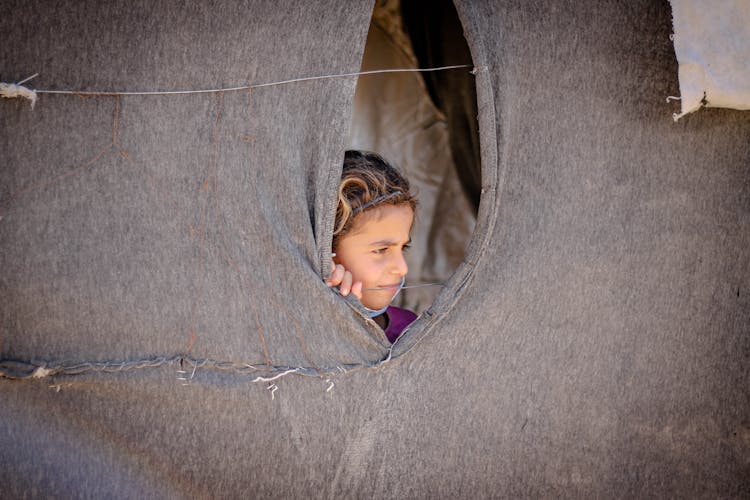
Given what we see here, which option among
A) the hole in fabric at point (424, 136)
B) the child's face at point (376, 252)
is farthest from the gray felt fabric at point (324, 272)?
the hole in fabric at point (424, 136)

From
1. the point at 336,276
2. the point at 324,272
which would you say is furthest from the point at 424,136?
the point at 324,272

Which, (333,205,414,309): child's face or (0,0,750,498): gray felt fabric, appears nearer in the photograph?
(0,0,750,498): gray felt fabric

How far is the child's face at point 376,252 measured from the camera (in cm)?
145

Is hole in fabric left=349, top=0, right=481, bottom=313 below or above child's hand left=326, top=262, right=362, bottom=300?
above

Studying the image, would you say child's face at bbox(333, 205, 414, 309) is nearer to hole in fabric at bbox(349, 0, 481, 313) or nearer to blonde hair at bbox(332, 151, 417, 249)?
blonde hair at bbox(332, 151, 417, 249)

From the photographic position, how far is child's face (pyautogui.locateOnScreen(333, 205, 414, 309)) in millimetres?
1450

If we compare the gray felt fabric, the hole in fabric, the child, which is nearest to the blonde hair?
the child

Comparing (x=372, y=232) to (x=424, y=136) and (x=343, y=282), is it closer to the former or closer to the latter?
(x=343, y=282)

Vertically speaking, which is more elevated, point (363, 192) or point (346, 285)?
point (363, 192)

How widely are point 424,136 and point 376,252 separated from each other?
1005 mm

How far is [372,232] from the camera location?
4.88 ft

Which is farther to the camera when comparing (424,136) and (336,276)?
(424,136)

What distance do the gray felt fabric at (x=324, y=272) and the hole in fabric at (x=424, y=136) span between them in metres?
0.97

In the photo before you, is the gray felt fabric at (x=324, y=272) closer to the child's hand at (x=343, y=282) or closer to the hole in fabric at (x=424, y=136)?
the child's hand at (x=343, y=282)
